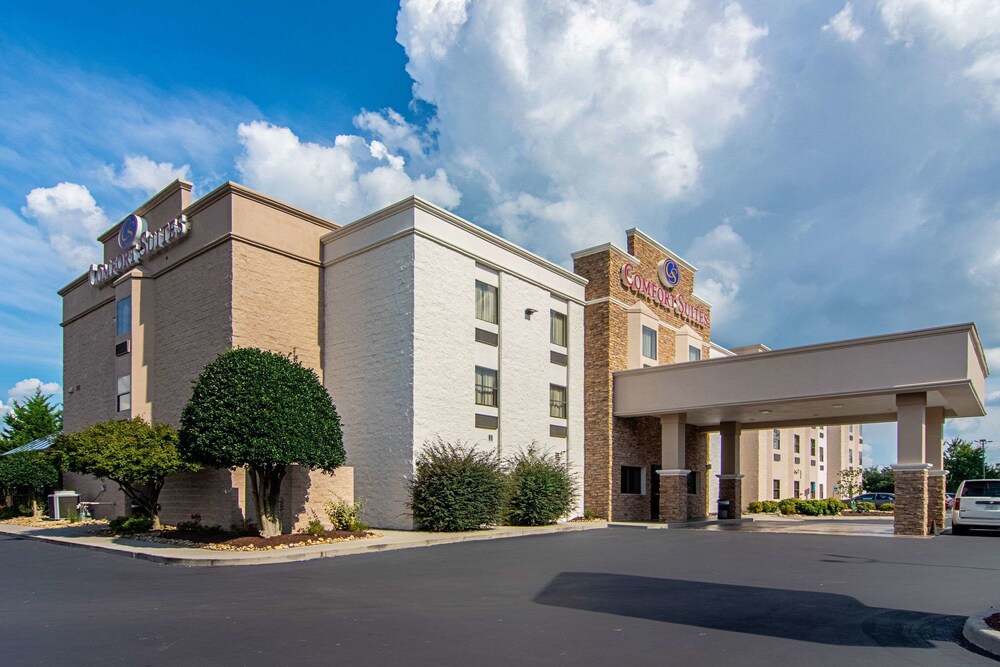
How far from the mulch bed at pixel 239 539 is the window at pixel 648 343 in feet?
51.7

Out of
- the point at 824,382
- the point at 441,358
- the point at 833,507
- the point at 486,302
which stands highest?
the point at 486,302

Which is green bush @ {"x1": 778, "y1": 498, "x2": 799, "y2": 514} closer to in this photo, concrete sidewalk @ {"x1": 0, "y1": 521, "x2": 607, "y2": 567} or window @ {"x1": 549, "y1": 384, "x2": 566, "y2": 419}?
window @ {"x1": 549, "y1": 384, "x2": 566, "y2": 419}

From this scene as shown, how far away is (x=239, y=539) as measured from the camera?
17.2 metres

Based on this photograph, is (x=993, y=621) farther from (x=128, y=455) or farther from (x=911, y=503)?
(x=128, y=455)

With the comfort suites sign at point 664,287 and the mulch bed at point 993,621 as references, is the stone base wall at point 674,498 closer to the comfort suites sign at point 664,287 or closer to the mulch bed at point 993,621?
the comfort suites sign at point 664,287

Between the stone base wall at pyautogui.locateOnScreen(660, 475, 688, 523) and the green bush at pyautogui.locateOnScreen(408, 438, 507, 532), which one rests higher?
the green bush at pyautogui.locateOnScreen(408, 438, 507, 532)

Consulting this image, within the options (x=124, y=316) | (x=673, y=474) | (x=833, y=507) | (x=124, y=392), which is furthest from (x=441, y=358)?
(x=833, y=507)

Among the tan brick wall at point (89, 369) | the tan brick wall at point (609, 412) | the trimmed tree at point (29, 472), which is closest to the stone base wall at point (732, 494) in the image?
the tan brick wall at point (609, 412)

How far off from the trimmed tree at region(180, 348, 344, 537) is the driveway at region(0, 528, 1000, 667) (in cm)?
307

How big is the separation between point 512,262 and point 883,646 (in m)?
20.4

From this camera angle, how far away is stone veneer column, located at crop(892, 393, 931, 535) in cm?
2202

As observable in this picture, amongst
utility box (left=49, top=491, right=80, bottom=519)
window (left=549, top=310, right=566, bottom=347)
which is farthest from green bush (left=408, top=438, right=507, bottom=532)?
utility box (left=49, top=491, right=80, bottom=519)

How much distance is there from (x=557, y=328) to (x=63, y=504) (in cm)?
2083

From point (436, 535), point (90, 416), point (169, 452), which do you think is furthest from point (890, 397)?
point (90, 416)
